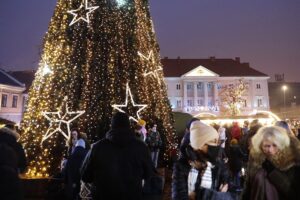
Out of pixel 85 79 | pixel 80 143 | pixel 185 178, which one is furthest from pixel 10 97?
pixel 185 178

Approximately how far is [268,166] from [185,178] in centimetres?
87

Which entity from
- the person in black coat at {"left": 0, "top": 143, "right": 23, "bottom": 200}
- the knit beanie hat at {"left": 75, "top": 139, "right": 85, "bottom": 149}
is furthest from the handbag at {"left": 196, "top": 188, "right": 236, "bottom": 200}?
the knit beanie hat at {"left": 75, "top": 139, "right": 85, "bottom": 149}

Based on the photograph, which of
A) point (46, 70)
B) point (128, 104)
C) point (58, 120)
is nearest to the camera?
point (58, 120)

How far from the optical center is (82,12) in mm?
9695

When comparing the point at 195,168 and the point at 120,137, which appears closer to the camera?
the point at 195,168

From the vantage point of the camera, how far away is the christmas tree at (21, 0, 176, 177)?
354 inches

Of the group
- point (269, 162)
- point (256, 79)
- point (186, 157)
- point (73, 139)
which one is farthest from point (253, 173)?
point (256, 79)

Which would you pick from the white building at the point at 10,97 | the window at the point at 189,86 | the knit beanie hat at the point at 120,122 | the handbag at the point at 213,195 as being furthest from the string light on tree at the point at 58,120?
the window at the point at 189,86

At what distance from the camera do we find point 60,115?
904 centimetres

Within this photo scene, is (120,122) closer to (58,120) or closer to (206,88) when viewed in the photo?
(58,120)

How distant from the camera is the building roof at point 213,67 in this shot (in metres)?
61.7

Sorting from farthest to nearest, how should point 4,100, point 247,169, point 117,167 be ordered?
point 4,100, point 117,167, point 247,169

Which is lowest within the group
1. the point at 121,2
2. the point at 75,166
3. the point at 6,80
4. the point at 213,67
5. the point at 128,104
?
the point at 75,166

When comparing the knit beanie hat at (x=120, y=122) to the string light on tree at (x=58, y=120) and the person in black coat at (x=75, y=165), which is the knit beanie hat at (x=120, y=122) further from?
the string light on tree at (x=58, y=120)
